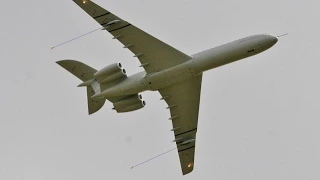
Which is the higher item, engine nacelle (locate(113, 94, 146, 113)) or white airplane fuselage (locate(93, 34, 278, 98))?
white airplane fuselage (locate(93, 34, 278, 98))

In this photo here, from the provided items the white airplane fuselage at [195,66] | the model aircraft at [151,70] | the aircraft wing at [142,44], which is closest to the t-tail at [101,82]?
the model aircraft at [151,70]

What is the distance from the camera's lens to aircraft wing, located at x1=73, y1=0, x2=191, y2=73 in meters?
55.6

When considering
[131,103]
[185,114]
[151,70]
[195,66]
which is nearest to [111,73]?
[151,70]

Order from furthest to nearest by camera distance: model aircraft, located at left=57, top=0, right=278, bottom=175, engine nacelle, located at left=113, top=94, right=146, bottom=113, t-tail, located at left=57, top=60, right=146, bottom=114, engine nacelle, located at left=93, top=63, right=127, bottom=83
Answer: engine nacelle, located at left=113, top=94, right=146, bottom=113 → t-tail, located at left=57, top=60, right=146, bottom=114 → engine nacelle, located at left=93, top=63, right=127, bottom=83 → model aircraft, located at left=57, top=0, right=278, bottom=175

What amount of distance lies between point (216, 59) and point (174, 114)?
9161 mm

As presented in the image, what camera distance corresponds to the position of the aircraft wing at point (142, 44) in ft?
182

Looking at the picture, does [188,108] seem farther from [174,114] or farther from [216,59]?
[216,59]

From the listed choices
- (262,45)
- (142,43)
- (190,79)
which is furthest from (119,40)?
(262,45)

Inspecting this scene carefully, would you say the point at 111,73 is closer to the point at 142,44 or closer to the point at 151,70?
the point at 151,70

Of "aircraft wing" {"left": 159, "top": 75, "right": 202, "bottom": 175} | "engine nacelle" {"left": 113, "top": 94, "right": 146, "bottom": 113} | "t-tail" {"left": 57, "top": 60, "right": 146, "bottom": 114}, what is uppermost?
"t-tail" {"left": 57, "top": 60, "right": 146, "bottom": 114}

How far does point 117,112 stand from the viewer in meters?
59.8

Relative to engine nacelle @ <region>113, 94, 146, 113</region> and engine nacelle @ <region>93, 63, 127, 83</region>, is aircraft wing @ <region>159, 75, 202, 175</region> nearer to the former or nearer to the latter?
engine nacelle @ <region>113, 94, 146, 113</region>

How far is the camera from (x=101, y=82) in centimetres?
5706

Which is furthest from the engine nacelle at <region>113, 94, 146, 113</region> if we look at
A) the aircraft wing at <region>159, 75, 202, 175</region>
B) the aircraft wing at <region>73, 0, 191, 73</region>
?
the aircraft wing at <region>73, 0, 191, 73</region>
